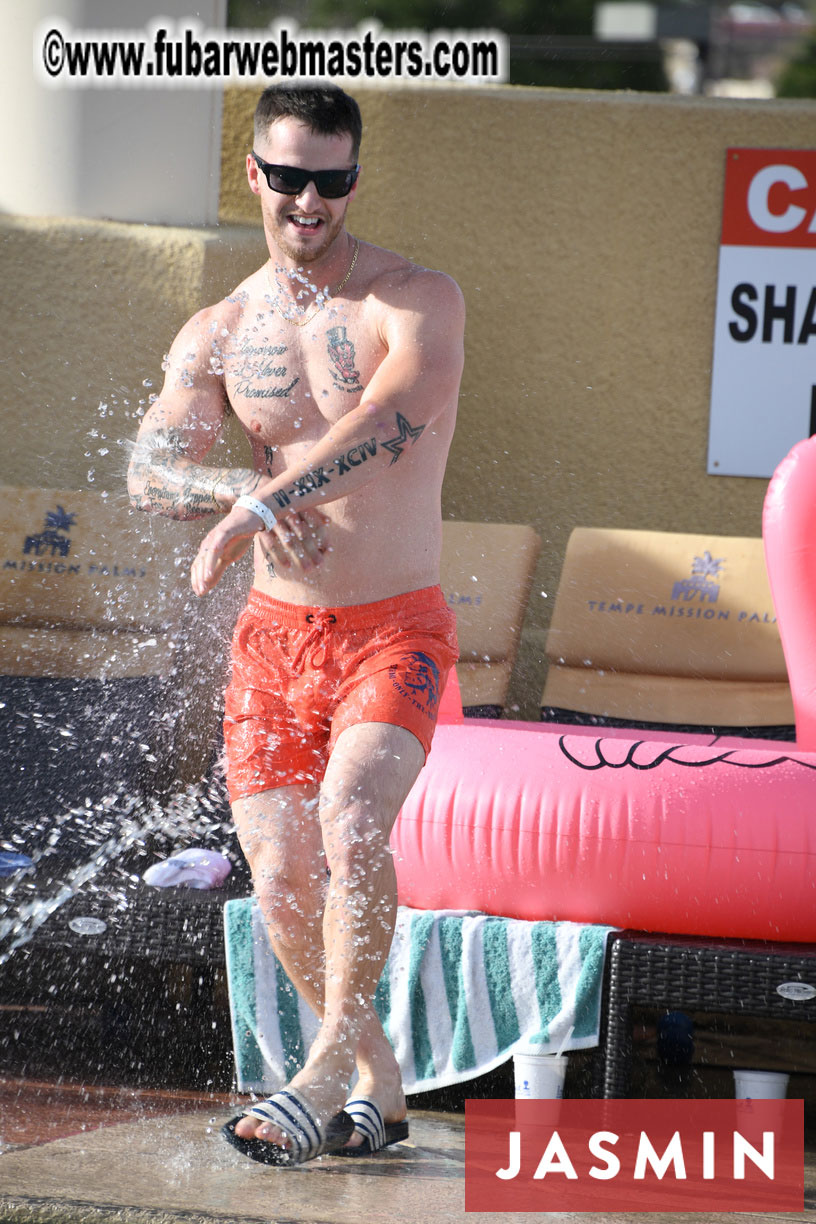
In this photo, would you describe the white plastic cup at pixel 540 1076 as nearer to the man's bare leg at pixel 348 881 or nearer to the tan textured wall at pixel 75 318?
the man's bare leg at pixel 348 881

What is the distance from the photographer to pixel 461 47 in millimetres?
5855

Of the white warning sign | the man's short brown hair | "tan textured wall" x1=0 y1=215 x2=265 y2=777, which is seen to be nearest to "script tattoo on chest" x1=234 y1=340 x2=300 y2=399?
the man's short brown hair

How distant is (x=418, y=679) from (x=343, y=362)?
2.22 feet

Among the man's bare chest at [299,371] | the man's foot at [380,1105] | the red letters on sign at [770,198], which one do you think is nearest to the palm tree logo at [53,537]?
the man's bare chest at [299,371]

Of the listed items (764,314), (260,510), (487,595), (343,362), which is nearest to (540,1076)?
(260,510)

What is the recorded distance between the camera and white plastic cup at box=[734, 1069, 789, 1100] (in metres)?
3.04

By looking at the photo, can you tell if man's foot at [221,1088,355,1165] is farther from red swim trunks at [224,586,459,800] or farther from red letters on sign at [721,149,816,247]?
red letters on sign at [721,149,816,247]

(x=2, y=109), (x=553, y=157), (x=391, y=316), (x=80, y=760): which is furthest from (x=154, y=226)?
(x=391, y=316)

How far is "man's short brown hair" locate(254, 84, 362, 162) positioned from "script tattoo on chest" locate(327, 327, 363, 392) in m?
0.37

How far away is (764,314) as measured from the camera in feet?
17.6

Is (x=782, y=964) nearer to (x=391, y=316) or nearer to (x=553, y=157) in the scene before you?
(x=391, y=316)

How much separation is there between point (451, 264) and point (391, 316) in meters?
2.86

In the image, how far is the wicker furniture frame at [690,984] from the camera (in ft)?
9.98

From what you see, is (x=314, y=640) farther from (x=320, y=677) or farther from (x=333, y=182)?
(x=333, y=182)
